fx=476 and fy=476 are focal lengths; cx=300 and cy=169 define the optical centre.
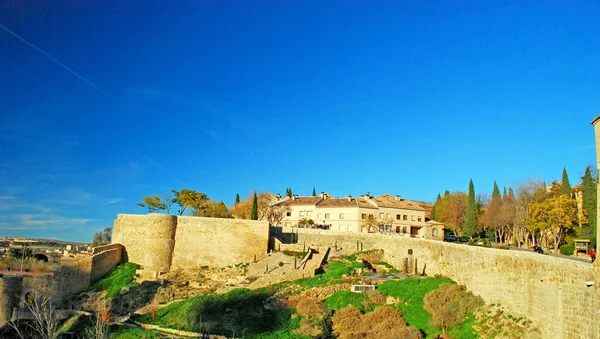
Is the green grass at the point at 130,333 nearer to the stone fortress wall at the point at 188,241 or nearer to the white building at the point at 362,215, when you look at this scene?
the stone fortress wall at the point at 188,241

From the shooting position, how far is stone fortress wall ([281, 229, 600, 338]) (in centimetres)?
1661

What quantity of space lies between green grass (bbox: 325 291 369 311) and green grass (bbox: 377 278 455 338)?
1489 millimetres

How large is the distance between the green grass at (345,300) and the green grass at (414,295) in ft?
4.88

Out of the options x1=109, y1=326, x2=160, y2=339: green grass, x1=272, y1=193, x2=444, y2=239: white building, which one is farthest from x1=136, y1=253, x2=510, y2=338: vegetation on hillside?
x1=272, y1=193, x2=444, y2=239: white building

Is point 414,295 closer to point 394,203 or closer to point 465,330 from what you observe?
point 465,330

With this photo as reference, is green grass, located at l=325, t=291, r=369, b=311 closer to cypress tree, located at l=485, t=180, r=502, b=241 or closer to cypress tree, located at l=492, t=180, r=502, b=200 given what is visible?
cypress tree, located at l=485, t=180, r=502, b=241

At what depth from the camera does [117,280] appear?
40.8 meters

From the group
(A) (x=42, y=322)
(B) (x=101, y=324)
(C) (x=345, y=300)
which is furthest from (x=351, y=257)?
(A) (x=42, y=322)

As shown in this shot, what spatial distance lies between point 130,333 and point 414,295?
57.4ft

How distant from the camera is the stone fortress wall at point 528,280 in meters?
16.6

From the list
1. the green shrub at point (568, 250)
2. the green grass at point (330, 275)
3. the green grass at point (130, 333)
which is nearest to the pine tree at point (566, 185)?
the green shrub at point (568, 250)

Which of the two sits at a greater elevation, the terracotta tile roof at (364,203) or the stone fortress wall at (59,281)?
the terracotta tile roof at (364,203)

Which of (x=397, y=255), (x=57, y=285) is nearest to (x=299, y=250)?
(x=397, y=255)

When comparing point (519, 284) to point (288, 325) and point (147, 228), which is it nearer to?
point (288, 325)
